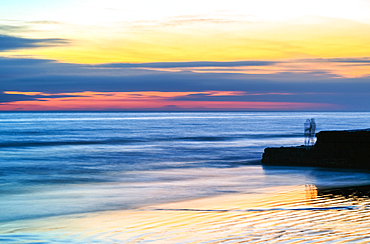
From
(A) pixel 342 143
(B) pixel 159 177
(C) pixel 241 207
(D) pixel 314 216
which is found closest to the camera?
(D) pixel 314 216

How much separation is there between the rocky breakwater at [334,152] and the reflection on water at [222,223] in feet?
25.1

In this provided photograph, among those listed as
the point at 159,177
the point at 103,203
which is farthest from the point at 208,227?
the point at 159,177

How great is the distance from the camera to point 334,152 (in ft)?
60.8

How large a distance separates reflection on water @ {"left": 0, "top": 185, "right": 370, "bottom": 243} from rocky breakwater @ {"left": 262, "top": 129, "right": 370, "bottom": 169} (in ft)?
25.1

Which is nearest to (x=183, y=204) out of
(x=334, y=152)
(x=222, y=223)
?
(x=222, y=223)

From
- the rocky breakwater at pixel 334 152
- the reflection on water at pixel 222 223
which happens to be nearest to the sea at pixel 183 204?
the reflection on water at pixel 222 223

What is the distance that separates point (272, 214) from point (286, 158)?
38.1 feet

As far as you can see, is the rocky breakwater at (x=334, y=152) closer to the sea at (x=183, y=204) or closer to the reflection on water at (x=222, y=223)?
the sea at (x=183, y=204)

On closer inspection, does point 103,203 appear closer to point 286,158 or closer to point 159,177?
point 159,177

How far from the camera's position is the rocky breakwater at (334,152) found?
58.7 ft

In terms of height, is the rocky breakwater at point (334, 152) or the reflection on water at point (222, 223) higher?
the rocky breakwater at point (334, 152)

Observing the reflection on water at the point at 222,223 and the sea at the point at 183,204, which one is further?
the sea at the point at 183,204

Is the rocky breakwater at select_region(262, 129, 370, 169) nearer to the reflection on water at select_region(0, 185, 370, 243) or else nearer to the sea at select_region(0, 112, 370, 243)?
the sea at select_region(0, 112, 370, 243)

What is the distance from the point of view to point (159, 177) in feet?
55.4
